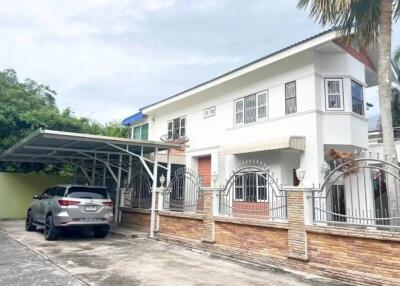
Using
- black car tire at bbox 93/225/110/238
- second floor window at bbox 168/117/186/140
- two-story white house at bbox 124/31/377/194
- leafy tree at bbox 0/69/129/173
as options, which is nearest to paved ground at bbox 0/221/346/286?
black car tire at bbox 93/225/110/238

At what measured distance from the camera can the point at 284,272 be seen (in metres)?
7.39

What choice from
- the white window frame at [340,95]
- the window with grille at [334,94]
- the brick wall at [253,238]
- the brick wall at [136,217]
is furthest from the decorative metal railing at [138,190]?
the window with grille at [334,94]

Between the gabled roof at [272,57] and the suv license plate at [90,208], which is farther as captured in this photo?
the gabled roof at [272,57]

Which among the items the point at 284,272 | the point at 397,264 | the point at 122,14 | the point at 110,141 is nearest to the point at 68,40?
the point at 122,14

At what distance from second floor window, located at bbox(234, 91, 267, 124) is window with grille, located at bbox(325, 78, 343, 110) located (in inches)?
96.6

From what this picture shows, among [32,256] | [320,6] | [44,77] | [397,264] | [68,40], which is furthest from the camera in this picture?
[44,77]

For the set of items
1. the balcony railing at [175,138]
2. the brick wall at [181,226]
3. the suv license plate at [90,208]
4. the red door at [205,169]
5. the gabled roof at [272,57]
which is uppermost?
the gabled roof at [272,57]

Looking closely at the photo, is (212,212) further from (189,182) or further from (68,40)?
(68,40)

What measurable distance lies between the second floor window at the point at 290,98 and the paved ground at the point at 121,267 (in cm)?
650

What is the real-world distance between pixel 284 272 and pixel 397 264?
7.38 ft

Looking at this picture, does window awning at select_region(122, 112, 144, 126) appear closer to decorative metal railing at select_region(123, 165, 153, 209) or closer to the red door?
the red door

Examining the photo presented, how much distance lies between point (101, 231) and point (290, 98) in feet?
27.1

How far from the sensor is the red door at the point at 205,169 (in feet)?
54.4

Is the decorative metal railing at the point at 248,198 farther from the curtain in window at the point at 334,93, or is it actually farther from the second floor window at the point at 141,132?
the second floor window at the point at 141,132
